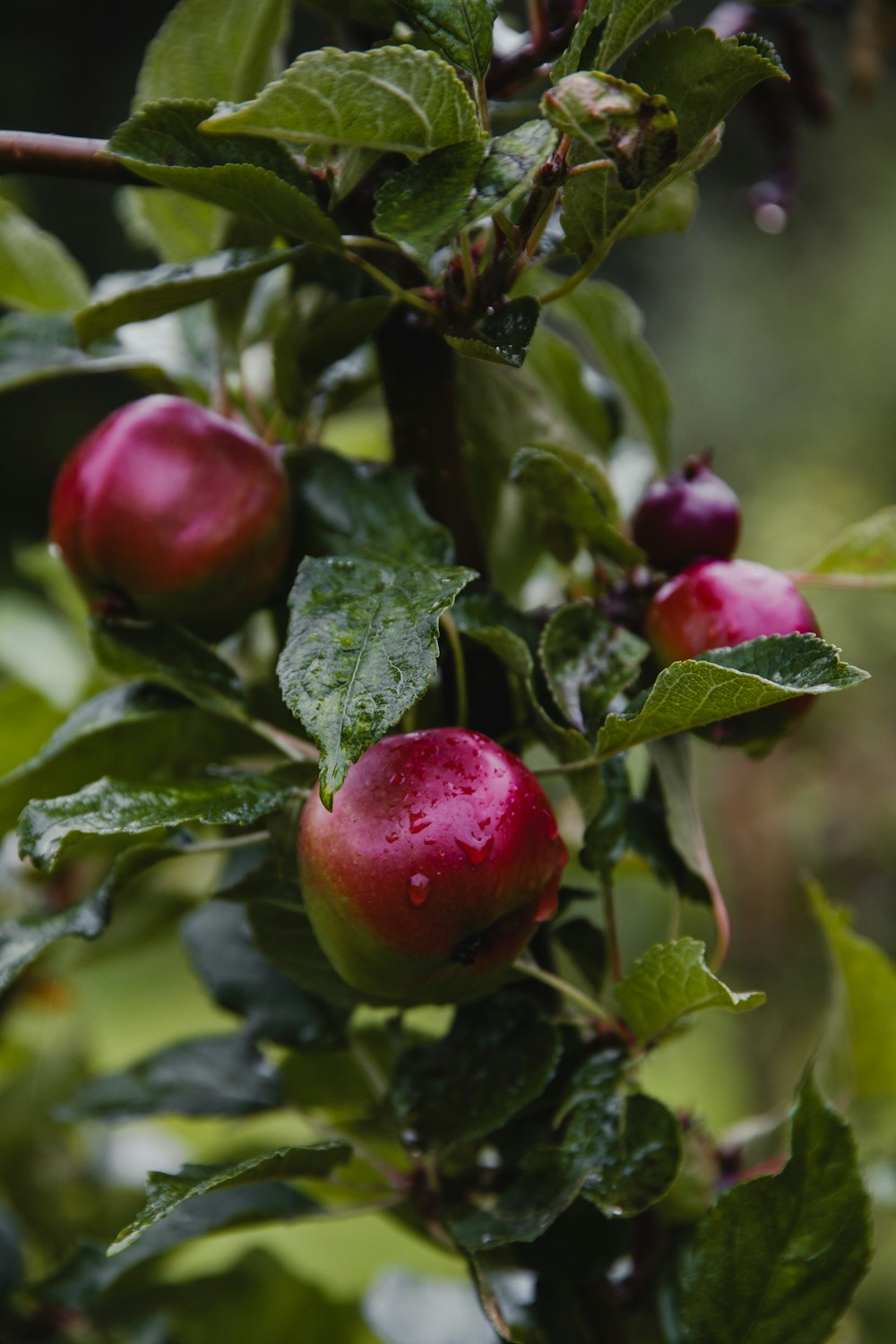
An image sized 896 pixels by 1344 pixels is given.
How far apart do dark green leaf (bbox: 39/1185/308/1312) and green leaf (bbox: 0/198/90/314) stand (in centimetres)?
36

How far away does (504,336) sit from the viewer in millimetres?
329

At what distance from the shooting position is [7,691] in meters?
0.57

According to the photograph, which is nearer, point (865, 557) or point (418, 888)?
point (418, 888)

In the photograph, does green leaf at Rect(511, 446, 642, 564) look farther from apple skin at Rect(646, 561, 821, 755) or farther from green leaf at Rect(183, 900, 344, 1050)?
green leaf at Rect(183, 900, 344, 1050)

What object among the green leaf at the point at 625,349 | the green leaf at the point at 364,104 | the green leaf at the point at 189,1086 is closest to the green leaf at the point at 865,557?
the green leaf at the point at 625,349

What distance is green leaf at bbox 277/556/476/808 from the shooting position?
11.2 inches

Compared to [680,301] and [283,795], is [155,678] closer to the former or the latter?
[283,795]

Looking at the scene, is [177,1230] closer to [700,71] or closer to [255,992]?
[255,992]

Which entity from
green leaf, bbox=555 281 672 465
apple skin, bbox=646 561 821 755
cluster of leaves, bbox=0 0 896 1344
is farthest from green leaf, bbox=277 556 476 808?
green leaf, bbox=555 281 672 465

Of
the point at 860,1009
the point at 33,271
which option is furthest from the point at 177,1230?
the point at 33,271

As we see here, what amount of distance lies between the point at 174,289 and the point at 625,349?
8.8 inches

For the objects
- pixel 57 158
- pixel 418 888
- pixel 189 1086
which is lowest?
pixel 189 1086

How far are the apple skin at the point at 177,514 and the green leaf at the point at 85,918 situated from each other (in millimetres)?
89

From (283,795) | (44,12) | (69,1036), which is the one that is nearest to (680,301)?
(44,12)
